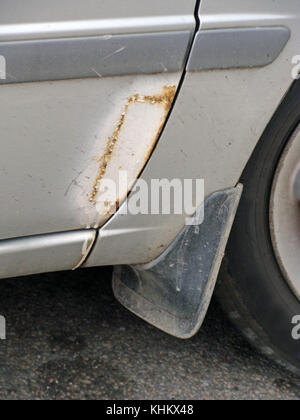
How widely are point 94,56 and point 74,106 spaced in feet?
0.38

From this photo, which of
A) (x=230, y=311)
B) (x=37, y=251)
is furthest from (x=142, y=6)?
(x=230, y=311)

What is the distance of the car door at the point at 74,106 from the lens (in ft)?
4.59

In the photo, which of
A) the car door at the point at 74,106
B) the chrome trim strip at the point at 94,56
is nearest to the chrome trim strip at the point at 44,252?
the car door at the point at 74,106

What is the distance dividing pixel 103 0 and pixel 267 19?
15.0 inches

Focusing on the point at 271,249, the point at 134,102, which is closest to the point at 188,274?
the point at 271,249

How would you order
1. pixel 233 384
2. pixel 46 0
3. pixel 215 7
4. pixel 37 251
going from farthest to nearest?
pixel 233 384 < pixel 37 251 < pixel 215 7 < pixel 46 0

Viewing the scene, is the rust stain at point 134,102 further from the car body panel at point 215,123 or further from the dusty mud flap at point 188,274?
the dusty mud flap at point 188,274

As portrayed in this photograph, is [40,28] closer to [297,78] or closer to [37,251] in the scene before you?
[37,251]

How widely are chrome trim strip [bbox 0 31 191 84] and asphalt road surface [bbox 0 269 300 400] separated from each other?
891mm

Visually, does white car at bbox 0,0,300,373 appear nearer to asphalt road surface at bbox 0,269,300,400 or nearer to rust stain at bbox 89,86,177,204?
rust stain at bbox 89,86,177,204

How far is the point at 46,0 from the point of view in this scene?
4.52 feet

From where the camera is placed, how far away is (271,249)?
186cm

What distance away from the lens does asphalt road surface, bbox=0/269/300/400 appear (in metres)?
1.90

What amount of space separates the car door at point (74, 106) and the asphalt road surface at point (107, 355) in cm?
43
